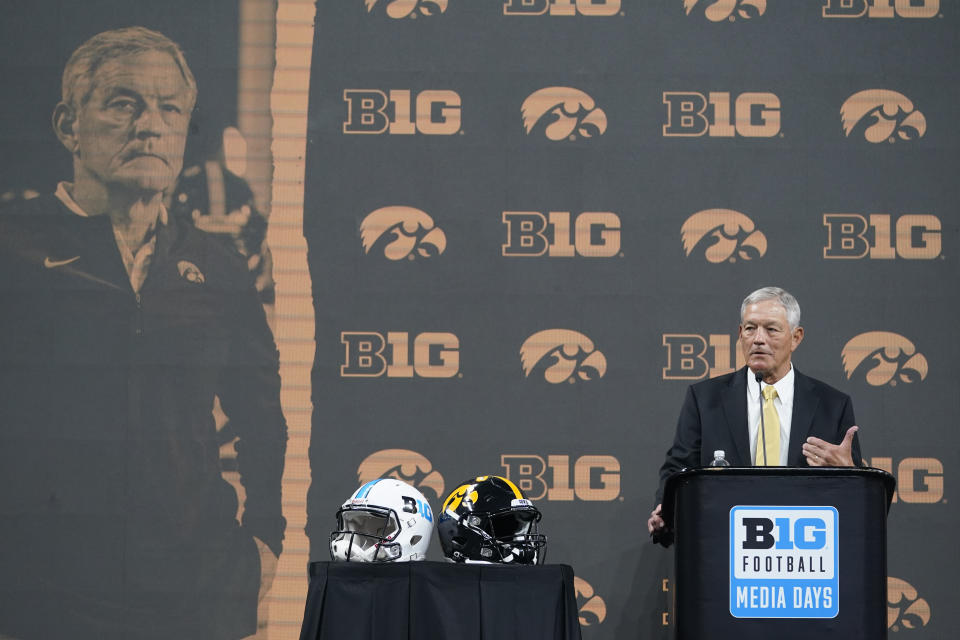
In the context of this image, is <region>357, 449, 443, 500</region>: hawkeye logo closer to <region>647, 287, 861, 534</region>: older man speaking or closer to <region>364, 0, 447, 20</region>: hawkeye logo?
<region>647, 287, 861, 534</region>: older man speaking

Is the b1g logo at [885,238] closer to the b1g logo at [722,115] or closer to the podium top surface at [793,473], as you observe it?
the b1g logo at [722,115]

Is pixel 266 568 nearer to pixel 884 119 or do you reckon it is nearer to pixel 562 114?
pixel 562 114

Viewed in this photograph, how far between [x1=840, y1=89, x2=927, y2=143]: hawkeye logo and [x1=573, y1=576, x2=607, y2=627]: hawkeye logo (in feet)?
7.05

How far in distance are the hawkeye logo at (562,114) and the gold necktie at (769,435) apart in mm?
1567

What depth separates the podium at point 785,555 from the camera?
2961mm

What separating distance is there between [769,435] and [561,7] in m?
2.12

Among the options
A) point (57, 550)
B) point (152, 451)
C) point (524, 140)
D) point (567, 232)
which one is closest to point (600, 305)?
point (567, 232)

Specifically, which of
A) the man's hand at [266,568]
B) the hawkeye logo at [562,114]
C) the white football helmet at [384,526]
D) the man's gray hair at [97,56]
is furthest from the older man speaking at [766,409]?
the man's gray hair at [97,56]

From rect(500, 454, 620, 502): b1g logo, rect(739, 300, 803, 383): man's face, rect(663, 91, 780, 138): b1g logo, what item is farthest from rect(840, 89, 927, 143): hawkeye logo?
rect(500, 454, 620, 502): b1g logo

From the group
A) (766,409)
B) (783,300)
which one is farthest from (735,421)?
(783,300)

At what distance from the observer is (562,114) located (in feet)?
15.8

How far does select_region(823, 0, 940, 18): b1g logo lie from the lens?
482cm

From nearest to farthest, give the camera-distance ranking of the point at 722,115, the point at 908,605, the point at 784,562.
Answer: the point at 784,562 → the point at 908,605 → the point at 722,115

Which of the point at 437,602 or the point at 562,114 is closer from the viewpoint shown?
the point at 437,602
